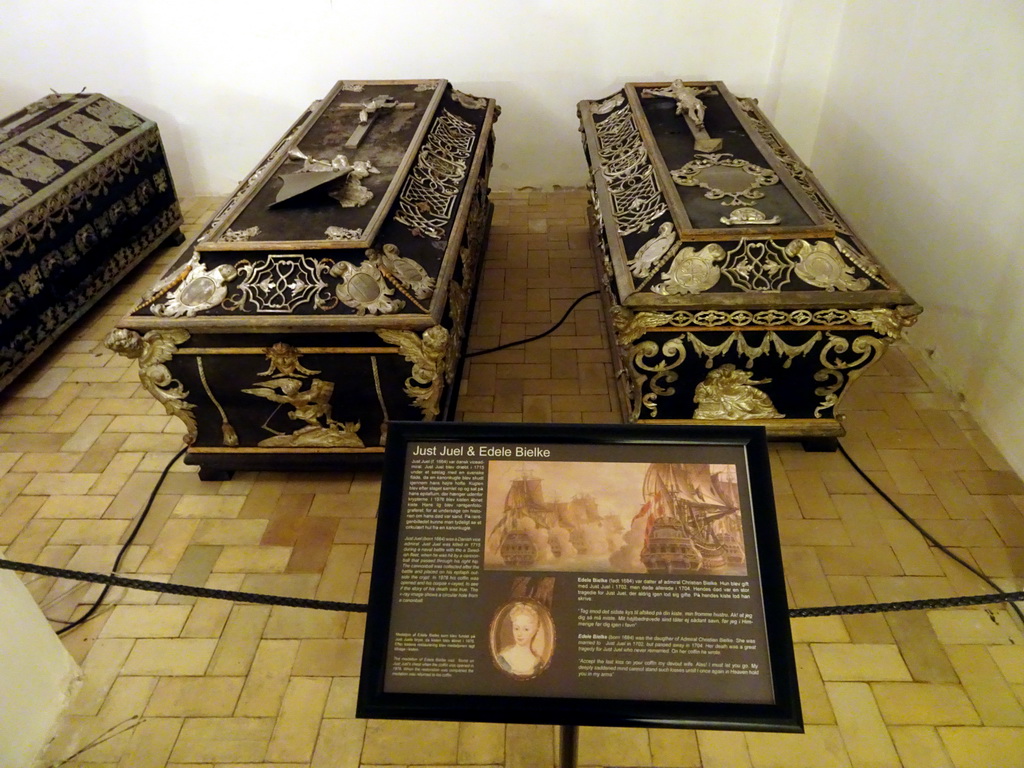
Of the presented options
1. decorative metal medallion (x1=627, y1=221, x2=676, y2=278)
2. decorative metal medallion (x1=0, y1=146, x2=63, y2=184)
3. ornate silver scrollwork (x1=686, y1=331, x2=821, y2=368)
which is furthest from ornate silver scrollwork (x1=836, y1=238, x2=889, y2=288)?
decorative metal medallion (x1=0, y1=146, x2=63, y2=184)

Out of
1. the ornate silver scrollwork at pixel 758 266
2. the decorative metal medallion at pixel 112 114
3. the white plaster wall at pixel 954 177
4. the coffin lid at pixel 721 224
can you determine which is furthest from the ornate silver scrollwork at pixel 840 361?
the decorative metal medallion at pixel 112 114

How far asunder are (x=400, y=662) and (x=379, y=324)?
1.23 meters

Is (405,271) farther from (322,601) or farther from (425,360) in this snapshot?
(322,601)

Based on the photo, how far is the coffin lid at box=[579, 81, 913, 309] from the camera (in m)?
2.22

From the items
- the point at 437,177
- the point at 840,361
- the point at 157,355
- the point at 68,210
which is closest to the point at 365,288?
the point at 157,355

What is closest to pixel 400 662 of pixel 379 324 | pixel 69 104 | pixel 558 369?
pixel 379 324

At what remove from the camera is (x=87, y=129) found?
3.69m

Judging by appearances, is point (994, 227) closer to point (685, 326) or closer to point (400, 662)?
point (685, 326)

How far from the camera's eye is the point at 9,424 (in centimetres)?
296

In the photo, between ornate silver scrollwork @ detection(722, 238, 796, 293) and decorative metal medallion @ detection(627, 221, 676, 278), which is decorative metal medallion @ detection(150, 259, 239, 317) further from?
ornate silver scrollwork @ detection(722, 238, 796, 293)

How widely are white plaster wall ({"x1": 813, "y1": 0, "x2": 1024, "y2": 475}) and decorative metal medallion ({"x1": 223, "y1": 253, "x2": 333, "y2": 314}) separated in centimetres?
251

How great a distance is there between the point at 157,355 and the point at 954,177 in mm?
3177

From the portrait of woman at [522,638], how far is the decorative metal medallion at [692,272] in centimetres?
135

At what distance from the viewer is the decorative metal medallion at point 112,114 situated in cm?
385
